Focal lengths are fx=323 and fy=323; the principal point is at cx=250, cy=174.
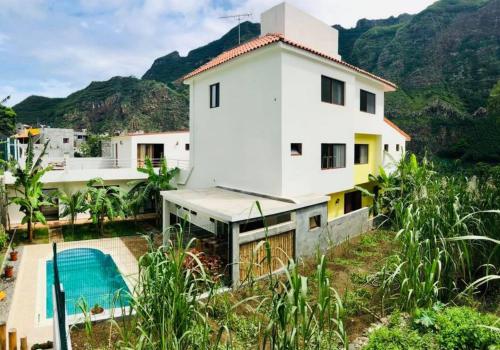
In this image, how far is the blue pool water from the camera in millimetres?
12172

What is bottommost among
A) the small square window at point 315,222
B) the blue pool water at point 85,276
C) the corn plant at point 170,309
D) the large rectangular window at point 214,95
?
the blue pool water at point 85,276

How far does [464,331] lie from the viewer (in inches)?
221

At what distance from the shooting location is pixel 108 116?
7906 cm

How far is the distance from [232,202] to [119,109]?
73688mm

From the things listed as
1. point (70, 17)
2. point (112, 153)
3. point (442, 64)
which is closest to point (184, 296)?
point (70, 17)

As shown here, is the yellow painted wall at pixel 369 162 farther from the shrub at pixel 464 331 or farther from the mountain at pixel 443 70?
the mountain at pixel 443 70

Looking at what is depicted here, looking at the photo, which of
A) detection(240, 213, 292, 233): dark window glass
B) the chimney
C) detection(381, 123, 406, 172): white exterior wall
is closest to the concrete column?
detection(240, 213, 292, 233): dark window glass

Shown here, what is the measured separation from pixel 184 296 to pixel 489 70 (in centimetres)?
7592

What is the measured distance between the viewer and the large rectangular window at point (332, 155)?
16453 mm

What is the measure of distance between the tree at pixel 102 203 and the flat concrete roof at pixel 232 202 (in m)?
5.59

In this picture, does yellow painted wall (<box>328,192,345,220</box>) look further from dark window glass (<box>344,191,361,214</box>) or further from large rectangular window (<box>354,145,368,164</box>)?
large rectangular window (<box>354,145,368,164</box>)

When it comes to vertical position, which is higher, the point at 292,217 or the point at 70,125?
the point at 70,125

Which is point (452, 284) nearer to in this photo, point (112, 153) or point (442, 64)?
point (112, 153)

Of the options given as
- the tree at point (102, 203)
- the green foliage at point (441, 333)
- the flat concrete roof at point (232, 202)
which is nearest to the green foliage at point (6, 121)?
the tree at point (102, 203)
